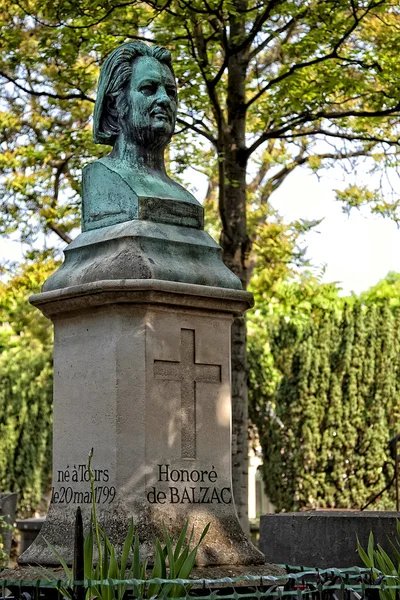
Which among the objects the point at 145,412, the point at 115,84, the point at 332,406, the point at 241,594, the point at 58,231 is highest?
the point at 58,231

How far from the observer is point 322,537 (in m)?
8.91

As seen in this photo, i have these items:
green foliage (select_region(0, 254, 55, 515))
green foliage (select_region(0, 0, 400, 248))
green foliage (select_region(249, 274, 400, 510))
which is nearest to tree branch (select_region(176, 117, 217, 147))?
green foliage (select_region(0, 0, 400, 248))

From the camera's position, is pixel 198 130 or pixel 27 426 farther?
pixel 27 426

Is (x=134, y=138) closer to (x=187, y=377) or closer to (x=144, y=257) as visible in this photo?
(x=144, y=257)

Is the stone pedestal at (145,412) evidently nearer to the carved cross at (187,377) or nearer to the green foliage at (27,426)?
the carved cross at (187,377)

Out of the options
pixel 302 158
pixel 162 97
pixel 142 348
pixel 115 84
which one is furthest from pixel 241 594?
pixel 302 158

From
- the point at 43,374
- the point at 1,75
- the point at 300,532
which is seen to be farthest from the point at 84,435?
the point at 43,374

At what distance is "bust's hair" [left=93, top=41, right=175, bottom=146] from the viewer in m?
6.89

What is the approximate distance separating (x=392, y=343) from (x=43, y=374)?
7.71 metres

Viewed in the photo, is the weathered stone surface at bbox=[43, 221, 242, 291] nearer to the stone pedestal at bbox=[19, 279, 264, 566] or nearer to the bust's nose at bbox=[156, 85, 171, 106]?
the stone pedestal at bbox=[19, 279, 264, 566]

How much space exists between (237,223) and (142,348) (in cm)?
748

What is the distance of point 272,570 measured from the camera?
6.20 m

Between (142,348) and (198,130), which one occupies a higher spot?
(198,130)

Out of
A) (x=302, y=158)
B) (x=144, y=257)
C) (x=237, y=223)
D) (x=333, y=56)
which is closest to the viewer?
(x=144, y=257)
